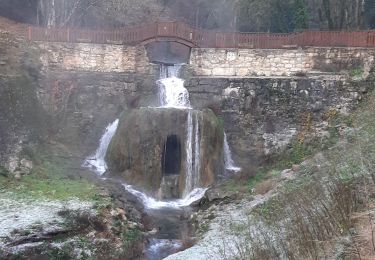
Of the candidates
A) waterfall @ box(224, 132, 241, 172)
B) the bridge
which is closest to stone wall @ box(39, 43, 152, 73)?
the bridge

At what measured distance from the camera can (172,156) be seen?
68.5 ft

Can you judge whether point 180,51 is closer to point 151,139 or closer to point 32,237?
point 151,139

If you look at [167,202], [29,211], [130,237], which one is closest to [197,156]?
[167,202]

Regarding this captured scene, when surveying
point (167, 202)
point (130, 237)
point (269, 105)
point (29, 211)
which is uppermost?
point (269, 105)

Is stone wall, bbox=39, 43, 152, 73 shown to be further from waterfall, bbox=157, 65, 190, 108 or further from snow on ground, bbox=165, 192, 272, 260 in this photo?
snow on ground, bbox=165, 192, 272, 260

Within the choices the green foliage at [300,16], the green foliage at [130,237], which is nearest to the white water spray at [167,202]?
the green foliage at [130,237]

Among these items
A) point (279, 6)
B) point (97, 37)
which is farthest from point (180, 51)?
point (97, 37)

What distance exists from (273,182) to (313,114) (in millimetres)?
5402

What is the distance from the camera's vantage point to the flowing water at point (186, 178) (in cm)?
1481

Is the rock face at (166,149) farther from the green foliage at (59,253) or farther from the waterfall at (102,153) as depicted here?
the green foliage at (59,253)

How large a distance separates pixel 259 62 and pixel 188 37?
3.64 metres

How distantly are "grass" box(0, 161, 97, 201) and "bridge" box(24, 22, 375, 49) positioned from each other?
272 inches

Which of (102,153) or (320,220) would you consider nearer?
(320,220)

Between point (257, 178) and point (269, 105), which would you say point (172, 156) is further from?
point (269, 105)
